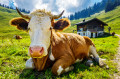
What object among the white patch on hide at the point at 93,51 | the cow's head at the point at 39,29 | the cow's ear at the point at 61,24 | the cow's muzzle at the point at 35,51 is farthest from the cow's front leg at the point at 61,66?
the white patch on hide at the point at 93,51

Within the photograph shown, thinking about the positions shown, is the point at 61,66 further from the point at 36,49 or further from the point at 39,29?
the point at 39,29

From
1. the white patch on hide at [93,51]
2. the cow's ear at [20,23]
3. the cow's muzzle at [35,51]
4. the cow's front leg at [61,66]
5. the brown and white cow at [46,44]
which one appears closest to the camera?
the cow's muzzle at [35,51]

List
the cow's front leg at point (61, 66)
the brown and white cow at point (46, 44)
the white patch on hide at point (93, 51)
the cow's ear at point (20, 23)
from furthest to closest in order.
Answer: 1. the white patch on hide at point (93, 51)
2. the cow's ear at point (20, 23)
3. the cow's front leg at point (61, 66)
4. the brown and white cow at point (46, 44)

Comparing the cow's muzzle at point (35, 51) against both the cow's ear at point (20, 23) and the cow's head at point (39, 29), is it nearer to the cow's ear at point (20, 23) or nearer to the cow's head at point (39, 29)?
the cow's head at point (39, 29)

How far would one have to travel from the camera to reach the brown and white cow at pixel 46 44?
2.62 meters

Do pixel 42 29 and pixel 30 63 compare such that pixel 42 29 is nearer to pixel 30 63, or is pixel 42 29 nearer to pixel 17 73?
pixel 30 63

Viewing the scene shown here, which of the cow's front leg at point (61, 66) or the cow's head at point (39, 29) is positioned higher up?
the cow's head at point (39, 29)

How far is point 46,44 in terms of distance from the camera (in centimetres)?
289

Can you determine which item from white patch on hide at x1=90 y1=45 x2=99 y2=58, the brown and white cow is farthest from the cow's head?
white patch on hide at x1=90 y1=45 x2=99 y2=58

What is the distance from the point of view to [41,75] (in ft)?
10.6

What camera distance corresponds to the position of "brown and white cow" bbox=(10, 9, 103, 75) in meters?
2.62

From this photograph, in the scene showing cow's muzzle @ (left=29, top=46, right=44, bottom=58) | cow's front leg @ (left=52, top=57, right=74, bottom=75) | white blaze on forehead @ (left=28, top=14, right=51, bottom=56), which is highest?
white blaze on forehead @ (left=28, top=14, right=51, bottom=56)

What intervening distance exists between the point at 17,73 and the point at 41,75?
95 centimetres

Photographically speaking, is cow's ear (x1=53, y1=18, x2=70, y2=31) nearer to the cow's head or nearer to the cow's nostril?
the cow's head
